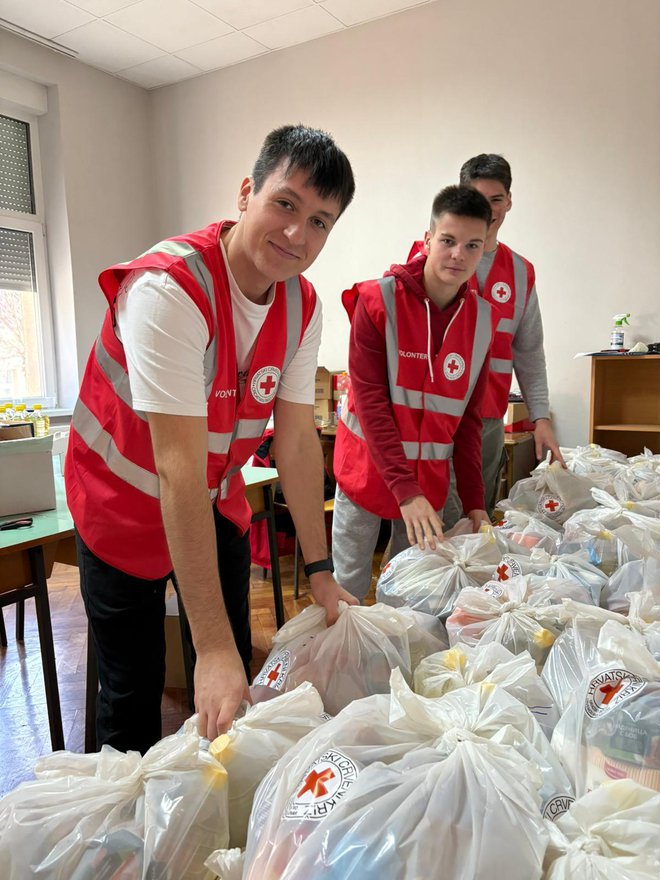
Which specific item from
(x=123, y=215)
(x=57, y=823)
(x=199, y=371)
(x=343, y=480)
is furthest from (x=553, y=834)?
(x=123, y=215)

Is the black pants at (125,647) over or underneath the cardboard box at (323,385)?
underneath

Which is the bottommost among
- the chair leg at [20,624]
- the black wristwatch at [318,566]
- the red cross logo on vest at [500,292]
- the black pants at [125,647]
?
the chair leg at [20,624]

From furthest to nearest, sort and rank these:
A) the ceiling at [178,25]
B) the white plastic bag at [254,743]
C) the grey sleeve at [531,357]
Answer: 1. the ceiling at [178,25]
2. the grey sleeve at [531,357]
3. the white plastic bag at [254,743]

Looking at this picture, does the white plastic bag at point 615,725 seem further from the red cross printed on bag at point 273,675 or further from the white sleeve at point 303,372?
the white sleeve at point 303,372

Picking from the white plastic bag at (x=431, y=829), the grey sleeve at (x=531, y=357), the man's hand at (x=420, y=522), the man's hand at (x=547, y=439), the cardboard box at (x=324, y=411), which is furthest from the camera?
the cardboard box at (x=324, y=411)

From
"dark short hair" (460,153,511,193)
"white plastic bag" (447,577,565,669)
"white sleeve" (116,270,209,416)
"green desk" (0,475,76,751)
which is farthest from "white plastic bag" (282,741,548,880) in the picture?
"dark short hair" (460,153,511,193)

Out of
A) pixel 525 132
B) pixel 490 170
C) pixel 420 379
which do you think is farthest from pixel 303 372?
pixel 525 132

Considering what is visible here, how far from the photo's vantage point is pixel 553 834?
1.70 ft

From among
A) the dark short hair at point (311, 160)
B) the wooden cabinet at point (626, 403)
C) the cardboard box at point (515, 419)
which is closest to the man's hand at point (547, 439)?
the dark short hair at point (311, 160)

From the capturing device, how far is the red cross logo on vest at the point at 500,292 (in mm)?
1995

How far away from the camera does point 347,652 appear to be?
889 millimetres

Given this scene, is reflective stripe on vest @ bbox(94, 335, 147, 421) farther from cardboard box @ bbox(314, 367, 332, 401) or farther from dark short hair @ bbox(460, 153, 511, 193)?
cardboard box @ bbox(314, 367, 332, 401)

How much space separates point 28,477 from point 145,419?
3.20 ft

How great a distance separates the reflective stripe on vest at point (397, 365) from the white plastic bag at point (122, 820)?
1.05 m
